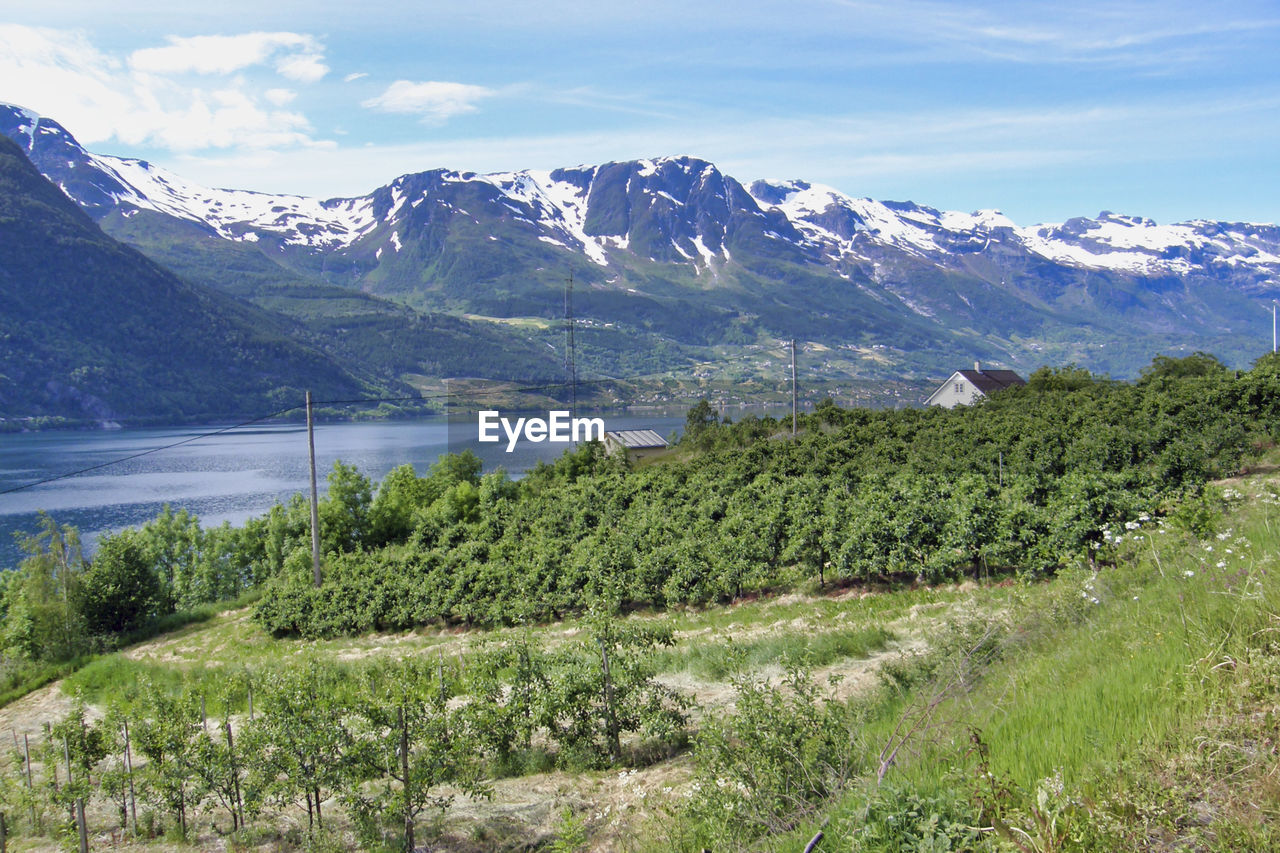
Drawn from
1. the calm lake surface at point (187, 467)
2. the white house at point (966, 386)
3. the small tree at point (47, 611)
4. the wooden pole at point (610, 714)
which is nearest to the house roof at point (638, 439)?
the calm lake surface at point (187, 467)

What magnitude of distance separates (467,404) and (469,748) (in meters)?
183

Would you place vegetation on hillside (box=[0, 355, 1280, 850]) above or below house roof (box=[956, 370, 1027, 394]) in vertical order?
below

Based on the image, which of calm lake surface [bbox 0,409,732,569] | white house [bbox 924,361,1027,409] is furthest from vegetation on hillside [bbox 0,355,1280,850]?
white house [bbox 924,361,1027,409]

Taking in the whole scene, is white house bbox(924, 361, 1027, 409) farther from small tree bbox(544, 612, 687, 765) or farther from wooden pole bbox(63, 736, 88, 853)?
wooden pole bbox(63, 736, 88, 853)

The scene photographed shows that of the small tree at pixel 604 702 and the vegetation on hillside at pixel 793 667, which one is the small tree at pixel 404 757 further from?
the small tree at pixel 604 702

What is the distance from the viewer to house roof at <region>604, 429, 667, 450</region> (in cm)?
6525

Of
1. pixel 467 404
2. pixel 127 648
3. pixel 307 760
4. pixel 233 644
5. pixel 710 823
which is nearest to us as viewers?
pixel 710 823

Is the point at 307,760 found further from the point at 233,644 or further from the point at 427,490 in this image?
the point at 427,490

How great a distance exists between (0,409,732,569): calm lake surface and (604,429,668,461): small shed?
989 centimetres

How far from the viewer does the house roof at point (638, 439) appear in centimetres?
6525

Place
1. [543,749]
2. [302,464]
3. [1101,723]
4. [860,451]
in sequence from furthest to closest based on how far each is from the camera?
[302,464], [860,451], [543,749], [1101,723]

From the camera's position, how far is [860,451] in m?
32.6

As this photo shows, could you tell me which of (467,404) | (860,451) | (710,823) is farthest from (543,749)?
(467,404)

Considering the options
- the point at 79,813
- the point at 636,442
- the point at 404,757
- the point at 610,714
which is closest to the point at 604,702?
the point at 610,714
